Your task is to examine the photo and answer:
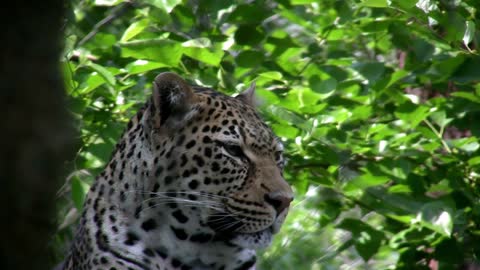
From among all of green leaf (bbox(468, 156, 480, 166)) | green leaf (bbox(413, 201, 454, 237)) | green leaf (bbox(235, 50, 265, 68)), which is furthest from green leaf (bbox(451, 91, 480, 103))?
green leaf (bbox(235, 50, 265, 68))

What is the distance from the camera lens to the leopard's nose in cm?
507

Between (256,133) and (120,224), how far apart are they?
0.90 metres

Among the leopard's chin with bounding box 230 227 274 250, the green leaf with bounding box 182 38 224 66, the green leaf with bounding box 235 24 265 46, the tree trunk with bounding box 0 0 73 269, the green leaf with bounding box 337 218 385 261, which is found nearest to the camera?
the tree trunk with bounding box 0 0 73 269

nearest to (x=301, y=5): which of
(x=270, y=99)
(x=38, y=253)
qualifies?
(x=270, y=99)

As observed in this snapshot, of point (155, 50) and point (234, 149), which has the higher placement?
point (234, 149)

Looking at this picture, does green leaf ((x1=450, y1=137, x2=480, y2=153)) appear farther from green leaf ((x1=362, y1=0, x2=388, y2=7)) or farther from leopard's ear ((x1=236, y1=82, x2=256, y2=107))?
leopard's ear ((x1=236, y1=82, x2=256, y2=107))

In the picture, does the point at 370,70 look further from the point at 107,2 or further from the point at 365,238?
the point at 107,2

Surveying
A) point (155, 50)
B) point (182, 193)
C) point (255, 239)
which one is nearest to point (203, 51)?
point (155, 50)

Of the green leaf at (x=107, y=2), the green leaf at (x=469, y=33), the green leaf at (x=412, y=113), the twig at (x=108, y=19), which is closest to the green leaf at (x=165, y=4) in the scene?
the green leaf at (x=107, y=2)

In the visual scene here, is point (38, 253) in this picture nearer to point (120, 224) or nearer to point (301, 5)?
point (120, 224)

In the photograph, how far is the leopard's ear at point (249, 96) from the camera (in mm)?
5992

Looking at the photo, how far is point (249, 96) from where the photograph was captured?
606 cm

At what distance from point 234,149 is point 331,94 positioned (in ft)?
6.01

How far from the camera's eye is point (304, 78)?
7.52m
